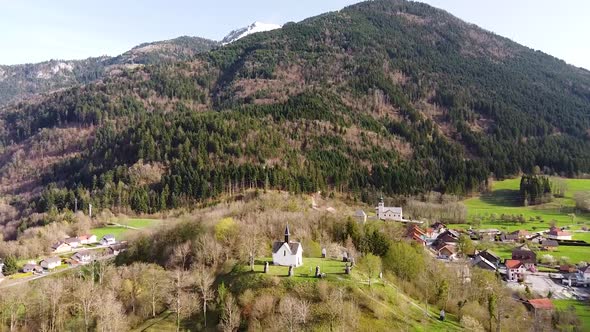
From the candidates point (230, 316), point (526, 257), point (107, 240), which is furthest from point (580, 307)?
point (107, 240)

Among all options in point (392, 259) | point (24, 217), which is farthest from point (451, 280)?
point (24, 217)

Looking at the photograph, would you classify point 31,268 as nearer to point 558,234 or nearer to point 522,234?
point 522,234

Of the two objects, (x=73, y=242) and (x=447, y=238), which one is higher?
(x=73, y=242)

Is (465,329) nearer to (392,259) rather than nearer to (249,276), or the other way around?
(392,259)

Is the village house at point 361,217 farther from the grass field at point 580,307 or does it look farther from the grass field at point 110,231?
the grass field at point 110,231

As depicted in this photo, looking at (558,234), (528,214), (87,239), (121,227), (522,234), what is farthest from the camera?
(528,214)

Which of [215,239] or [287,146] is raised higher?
[287,146]

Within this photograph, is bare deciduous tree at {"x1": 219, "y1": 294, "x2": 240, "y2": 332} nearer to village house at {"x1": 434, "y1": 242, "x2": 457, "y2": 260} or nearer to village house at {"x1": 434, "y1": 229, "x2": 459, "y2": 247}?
village house at {"x1": 434, "y1": 242, "x2": 457, "y2": 260}
